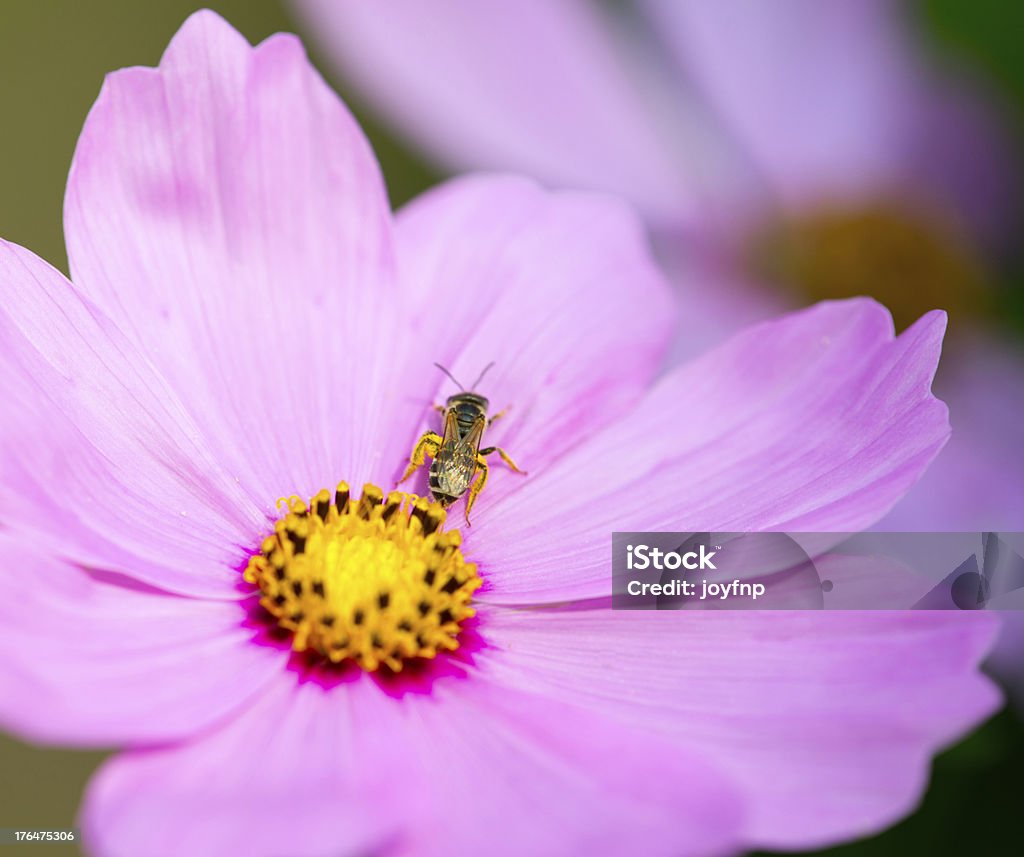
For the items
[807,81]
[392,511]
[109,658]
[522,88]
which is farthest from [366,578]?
[807,81]

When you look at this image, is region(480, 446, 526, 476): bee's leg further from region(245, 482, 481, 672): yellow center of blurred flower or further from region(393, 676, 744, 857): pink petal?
region(393, 676, 744, 857): pink petal

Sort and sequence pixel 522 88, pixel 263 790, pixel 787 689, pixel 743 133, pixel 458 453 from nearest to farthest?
1. pixel 263 790
2. pixel 787 689
3. pixel 458 453
4. pixel 522 88
5. pixel 743 133

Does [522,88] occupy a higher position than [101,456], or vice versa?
[522,88]

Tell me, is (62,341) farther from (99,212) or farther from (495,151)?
(495,151)

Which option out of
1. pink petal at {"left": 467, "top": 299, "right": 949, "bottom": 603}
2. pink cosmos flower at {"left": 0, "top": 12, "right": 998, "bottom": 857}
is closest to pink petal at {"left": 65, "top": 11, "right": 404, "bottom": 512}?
pink cosmos flower at {"left": 0, "top": 12, "right": 998, "bottom": 857}

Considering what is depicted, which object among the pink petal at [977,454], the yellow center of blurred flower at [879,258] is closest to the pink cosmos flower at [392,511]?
the pink petal at [977,454]

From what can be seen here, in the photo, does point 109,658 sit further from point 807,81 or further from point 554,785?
point 807,81
